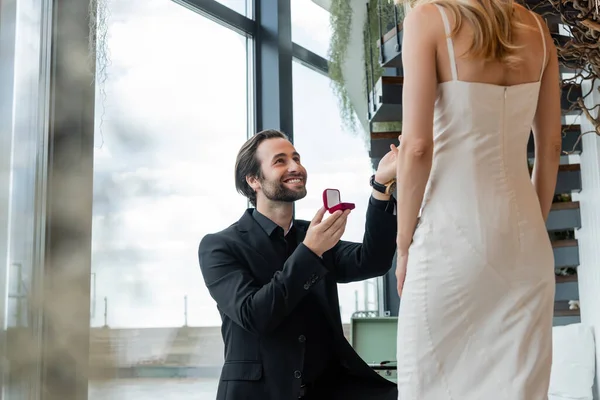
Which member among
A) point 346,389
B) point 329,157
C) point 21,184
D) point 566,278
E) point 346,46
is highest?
point 346,46

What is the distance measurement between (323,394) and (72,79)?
1.47m

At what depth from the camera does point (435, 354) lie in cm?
169

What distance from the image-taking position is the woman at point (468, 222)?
5.47 ft

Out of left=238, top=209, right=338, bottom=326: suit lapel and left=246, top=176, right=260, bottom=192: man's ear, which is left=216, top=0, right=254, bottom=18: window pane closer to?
left=246, top=176, right=260, bottom=192: man's ear

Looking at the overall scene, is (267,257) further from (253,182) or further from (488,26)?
(488,26)

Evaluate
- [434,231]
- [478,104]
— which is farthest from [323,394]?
[478,104]

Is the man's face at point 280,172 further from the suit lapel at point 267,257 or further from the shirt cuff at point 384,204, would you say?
the shirt cuff at point 384,204

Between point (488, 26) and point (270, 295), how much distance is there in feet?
2.91

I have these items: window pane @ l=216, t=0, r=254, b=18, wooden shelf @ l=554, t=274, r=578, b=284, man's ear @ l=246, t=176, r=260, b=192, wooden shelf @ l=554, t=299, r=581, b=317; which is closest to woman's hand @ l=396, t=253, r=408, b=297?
man's ear @ l=246, t=176, r=260, b=192

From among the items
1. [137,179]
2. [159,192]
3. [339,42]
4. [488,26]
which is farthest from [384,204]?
[339,42]

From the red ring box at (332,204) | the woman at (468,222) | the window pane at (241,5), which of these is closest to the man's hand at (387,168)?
the red ring box at (332,204)

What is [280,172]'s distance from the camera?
7.98ft

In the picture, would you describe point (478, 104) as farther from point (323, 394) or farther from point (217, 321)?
point (217, 321)

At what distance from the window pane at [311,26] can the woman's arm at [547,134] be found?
3.30 m
